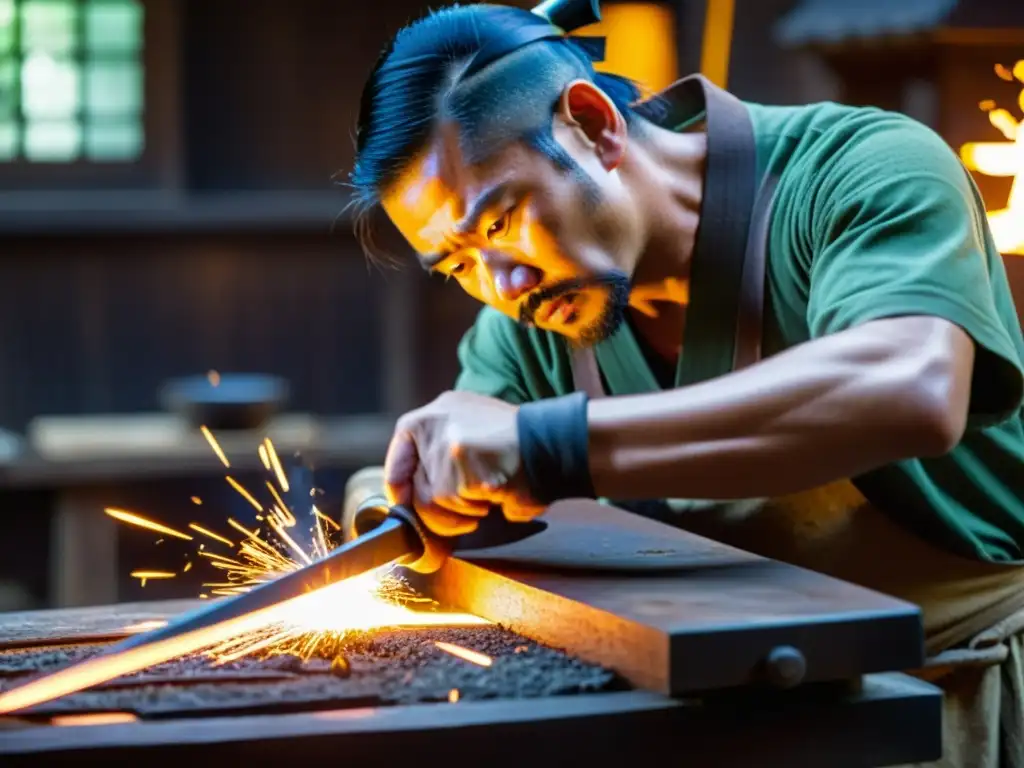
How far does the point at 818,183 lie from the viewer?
191 centimetres

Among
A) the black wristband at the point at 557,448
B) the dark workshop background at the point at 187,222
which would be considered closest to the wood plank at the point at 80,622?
the black wristband at the point at 557,448

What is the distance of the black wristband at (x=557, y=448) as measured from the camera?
1.62 metres

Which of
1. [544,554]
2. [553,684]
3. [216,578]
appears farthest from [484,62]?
[216,578]

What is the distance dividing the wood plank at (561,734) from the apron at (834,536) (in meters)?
0.43

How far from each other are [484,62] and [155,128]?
4261 millimetres

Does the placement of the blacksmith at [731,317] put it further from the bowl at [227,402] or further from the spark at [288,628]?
the bowl at [227,402]

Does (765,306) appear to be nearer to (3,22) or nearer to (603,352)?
(603,352)

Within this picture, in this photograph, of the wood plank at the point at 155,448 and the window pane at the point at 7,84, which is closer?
the wood plank at the point at 155,448

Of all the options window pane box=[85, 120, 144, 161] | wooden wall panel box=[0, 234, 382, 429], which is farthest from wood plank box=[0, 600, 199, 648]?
window pane box=[85, 120, 144, 161]

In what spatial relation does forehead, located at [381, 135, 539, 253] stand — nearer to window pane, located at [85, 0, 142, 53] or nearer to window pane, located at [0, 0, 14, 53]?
window pane, located at [85, 0, 142, 53]

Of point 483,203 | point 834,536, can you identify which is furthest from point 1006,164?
point 483,203

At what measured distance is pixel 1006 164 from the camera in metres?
2.92

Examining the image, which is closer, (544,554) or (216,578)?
(544,554)

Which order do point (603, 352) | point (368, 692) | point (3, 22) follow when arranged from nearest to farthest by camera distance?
point (368, 692), point (603, 352), point (3, 22)
